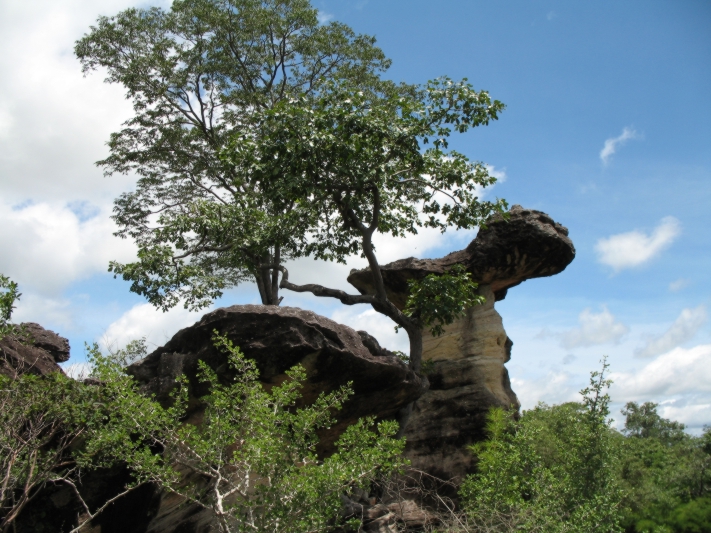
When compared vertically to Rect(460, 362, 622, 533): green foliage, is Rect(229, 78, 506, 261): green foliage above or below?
above

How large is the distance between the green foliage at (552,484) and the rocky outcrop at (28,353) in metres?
7.58

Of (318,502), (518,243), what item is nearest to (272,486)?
(318,502)

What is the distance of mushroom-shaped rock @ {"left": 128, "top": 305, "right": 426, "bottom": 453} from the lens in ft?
33.0

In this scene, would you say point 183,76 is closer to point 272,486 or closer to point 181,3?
point 181,3

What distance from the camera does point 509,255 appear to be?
15891 mm

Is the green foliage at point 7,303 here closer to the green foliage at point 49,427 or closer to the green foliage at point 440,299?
the green foliage at point 49,427

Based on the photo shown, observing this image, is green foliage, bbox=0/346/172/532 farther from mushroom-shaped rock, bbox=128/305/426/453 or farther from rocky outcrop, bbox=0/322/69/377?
mushroom-shaped rock, bbox=128/305/426/453

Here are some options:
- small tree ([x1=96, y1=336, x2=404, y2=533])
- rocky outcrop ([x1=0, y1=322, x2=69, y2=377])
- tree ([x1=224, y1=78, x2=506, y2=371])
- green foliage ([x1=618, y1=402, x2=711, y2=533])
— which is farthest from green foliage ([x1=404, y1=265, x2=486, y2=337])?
rocky outcrop ([x1=0, y1=322, x2=69, y2=377])

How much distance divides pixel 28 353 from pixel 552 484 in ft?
31.2

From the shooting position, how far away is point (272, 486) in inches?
282

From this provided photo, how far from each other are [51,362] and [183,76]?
8473mm

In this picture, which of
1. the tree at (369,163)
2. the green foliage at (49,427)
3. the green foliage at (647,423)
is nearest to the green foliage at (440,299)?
the tree at (369,163)

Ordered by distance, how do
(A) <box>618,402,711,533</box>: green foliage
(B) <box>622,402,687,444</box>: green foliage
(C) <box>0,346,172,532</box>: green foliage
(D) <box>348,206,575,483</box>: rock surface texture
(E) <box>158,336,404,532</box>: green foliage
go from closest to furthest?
(E) <box>158,336,404,532</box>: green foliage < (C) <box>0,346,172,532</box>: green foliage < (D) <box>348,206,575,483</box>: rock surface texture < (A) <box>618,402,711,533</box>: green foliage < (B) <box>622,402,687,444</box>: green foliage

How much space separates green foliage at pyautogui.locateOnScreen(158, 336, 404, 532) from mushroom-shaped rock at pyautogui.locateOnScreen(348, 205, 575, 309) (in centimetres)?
809
